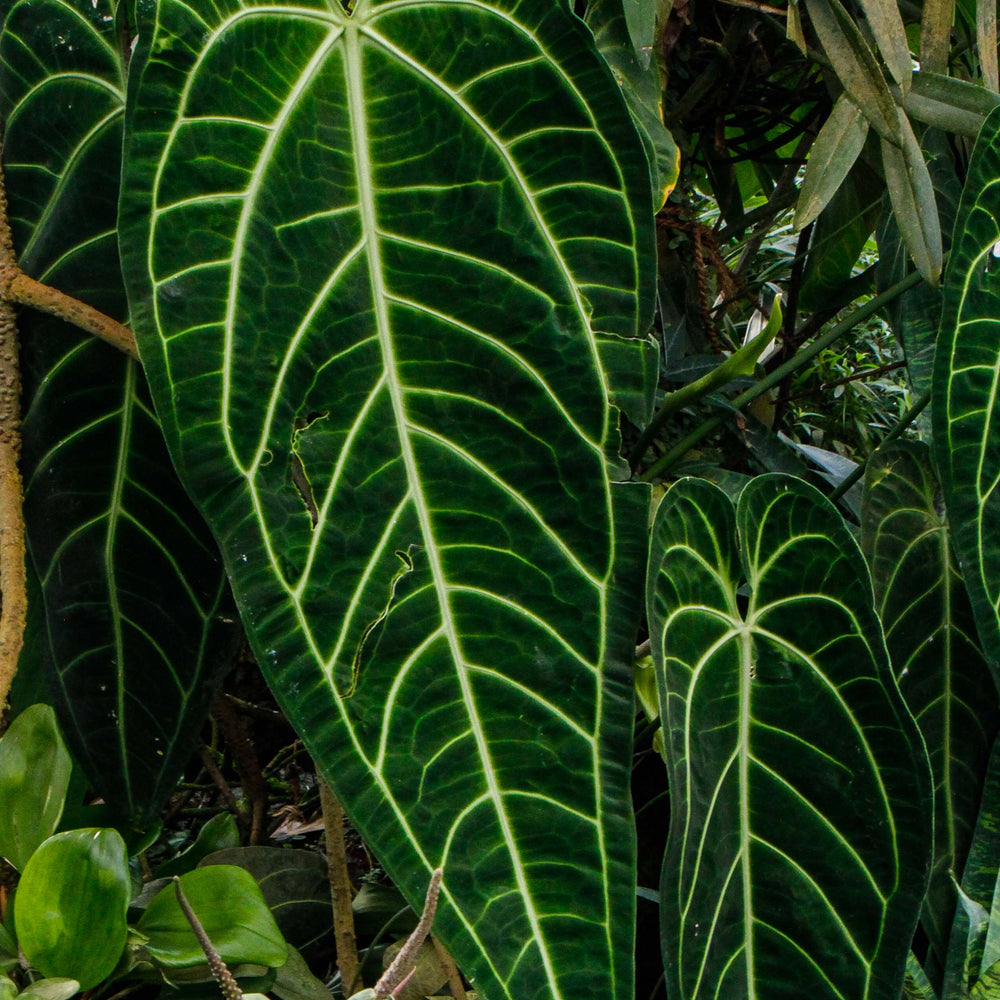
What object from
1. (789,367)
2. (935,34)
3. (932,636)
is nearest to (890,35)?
(935,34)

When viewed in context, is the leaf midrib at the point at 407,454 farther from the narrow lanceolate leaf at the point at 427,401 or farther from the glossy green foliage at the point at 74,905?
the glossy green foliage at the point at 74,905

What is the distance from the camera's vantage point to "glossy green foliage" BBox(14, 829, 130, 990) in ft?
1.52

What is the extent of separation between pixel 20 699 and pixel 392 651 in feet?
1.28

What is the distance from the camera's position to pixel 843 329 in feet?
2.96

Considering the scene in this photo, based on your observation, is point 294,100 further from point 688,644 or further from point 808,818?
point 808,818

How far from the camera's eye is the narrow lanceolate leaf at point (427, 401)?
443 millimetres

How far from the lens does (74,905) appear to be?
0.47 metres

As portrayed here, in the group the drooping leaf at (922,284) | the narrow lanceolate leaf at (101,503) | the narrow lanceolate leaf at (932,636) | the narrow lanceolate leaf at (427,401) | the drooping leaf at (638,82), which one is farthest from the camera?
the drooping leaf at (922,284)

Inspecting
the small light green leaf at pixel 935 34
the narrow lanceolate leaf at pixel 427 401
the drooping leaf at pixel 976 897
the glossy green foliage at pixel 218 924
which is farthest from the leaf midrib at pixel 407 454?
the small light green leaf at pixel 935 34

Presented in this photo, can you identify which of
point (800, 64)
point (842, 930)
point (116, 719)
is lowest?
point (842, 930)

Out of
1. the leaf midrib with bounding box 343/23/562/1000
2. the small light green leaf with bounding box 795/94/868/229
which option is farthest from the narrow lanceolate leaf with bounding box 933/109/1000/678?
the leaf midrib with bounding box 343/23/562/1000

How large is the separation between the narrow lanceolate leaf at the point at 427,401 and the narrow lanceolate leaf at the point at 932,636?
43cm

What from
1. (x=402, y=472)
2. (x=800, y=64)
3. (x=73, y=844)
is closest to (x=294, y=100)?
(x=402, y=472)

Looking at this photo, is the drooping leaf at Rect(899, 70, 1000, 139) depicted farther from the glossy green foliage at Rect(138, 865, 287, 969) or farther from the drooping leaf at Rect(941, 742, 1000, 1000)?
the glossy green foliage at Rect(138, 865, 287, 969)
